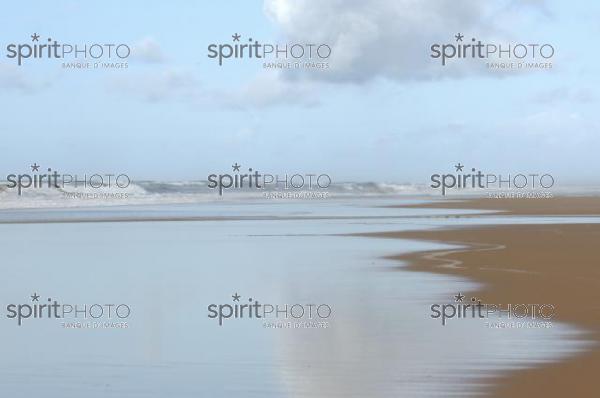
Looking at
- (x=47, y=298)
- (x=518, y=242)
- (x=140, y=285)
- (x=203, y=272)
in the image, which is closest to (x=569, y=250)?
(x=518, y=242)

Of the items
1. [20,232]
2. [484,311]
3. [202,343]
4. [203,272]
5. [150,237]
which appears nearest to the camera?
[202,343]

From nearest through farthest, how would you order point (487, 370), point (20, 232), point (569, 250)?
point (487, 370) → point (569, 250) → point (20, 232)

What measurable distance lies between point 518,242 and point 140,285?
12490mm

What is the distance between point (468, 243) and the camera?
2480cm

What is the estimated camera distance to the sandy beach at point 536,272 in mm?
8539

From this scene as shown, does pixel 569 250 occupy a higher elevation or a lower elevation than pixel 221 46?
lower

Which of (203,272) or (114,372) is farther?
(203,272)

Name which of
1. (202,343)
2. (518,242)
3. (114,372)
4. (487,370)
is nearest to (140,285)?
(202,343)

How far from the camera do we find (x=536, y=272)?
57.7 ft

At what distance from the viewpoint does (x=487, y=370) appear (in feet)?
29.3

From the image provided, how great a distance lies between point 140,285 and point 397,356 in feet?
22.9

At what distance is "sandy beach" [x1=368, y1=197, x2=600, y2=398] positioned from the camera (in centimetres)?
854

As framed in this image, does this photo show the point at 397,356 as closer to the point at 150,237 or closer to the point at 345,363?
the point at 345,363

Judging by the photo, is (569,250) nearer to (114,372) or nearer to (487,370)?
(487,370)
